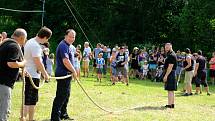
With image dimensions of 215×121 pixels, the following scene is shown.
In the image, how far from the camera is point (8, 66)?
7.59 meters

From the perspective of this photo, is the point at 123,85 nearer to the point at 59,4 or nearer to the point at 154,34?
the point at 154,34

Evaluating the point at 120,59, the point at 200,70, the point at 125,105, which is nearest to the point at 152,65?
the point at 120,59

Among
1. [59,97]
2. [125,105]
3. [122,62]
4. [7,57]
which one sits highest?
[7,57]

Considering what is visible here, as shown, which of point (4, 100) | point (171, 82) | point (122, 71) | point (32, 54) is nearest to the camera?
point (4, 100)

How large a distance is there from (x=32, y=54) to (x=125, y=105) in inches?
211

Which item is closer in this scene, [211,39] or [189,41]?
[211,39]

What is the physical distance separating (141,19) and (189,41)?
7045mm

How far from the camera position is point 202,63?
19078 mm

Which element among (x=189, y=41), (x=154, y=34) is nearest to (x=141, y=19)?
(x=154, y=34)

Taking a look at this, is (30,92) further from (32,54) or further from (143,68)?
(143,68)

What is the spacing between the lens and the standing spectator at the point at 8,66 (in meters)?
7.55

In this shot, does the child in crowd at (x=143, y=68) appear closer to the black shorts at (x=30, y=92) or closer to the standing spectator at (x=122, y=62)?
the standing spectator at (x=122, y=62)

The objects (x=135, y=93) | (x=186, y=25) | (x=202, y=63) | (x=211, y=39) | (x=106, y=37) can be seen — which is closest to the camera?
(x=135, y=93)

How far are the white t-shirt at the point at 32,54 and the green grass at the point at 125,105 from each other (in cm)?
159
